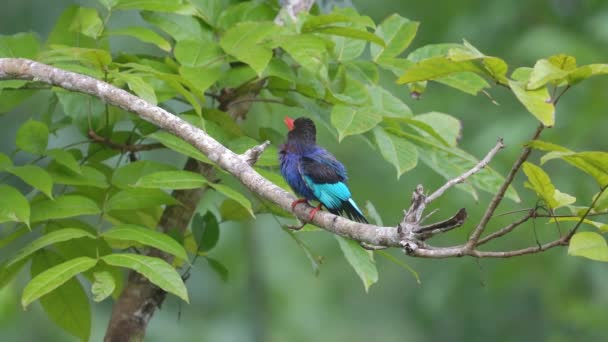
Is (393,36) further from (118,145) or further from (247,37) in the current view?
(118,145)

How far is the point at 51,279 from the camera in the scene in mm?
3066

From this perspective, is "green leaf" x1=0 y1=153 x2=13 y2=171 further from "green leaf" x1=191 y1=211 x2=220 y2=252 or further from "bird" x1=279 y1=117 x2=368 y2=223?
"bird" x1=279 y1=117 x2=368 y2=223

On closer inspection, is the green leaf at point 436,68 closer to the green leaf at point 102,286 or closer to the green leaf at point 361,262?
the green leaf at point 361,262

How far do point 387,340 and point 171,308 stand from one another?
8.67 feet

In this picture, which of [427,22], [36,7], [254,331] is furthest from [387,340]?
[36,7]

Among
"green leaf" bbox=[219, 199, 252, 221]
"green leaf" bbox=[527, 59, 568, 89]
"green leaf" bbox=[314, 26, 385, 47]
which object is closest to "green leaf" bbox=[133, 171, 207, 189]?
"green leaf" bbox=[219, 199, 252, 221]

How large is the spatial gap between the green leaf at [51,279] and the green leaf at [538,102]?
57.6 inches

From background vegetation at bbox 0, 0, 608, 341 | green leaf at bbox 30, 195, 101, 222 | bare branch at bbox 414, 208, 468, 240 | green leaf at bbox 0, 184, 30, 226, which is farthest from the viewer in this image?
background vegetation at bbox 0, 0, 608, 341

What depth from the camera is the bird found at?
3416 millimetres

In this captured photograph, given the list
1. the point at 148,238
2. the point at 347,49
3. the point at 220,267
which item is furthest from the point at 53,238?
the point at 347,49

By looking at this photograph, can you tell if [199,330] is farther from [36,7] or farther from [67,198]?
[67,198]

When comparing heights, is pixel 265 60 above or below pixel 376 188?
above

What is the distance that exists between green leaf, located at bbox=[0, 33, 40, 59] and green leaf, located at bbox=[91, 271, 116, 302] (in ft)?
2.88

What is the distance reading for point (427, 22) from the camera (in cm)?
899
